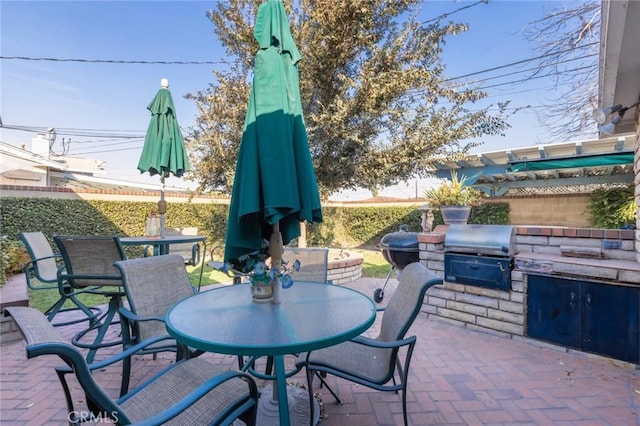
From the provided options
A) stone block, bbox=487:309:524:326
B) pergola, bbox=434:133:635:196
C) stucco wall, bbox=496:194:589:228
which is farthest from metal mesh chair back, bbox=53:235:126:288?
stucco wall, bbox=496:194:589:228

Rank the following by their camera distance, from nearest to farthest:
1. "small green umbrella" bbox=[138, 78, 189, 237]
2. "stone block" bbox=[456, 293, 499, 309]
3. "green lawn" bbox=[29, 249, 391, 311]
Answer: "stone block" bbox=[456, 293, 499, 309], "small green umbrella" bbox=[138, 78, 189, 237], "green lawn" bbox=[29, 249, 391, 311]

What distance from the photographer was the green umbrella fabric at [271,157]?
1.59 metres

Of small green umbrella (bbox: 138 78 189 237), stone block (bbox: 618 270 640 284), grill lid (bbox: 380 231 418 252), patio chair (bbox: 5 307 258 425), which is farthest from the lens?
grill lid (bbox: 380 231 418 252)

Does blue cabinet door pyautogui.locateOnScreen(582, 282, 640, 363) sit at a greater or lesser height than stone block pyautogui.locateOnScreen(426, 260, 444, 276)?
lesser

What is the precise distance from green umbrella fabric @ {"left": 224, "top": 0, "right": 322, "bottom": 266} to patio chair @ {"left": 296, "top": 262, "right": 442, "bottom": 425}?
71 centimetres

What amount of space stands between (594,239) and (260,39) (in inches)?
144

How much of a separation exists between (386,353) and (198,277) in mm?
5362

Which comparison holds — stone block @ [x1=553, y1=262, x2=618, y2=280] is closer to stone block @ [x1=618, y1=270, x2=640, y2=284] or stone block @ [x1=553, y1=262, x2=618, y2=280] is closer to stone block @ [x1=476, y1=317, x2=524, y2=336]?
stone block @ [x1=618, y1=270, x2=640, y2=284]

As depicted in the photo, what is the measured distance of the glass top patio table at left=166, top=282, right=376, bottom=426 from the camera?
1.36m

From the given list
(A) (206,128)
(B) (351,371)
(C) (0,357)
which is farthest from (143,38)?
(B) (351,371)

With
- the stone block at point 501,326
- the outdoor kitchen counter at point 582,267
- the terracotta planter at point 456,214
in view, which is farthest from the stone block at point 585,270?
the terracotta planter at point 456,214

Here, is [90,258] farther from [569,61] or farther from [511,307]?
[569,61]

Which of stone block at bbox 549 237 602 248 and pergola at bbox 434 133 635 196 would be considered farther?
pergola at bbox 434 133 635 196

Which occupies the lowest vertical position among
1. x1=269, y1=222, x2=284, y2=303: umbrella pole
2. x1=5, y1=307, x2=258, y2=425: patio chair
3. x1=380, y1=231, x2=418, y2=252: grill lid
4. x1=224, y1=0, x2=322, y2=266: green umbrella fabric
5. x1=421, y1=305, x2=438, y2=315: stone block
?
x1=421, y1=305, x2=438, y2=315: stone block
